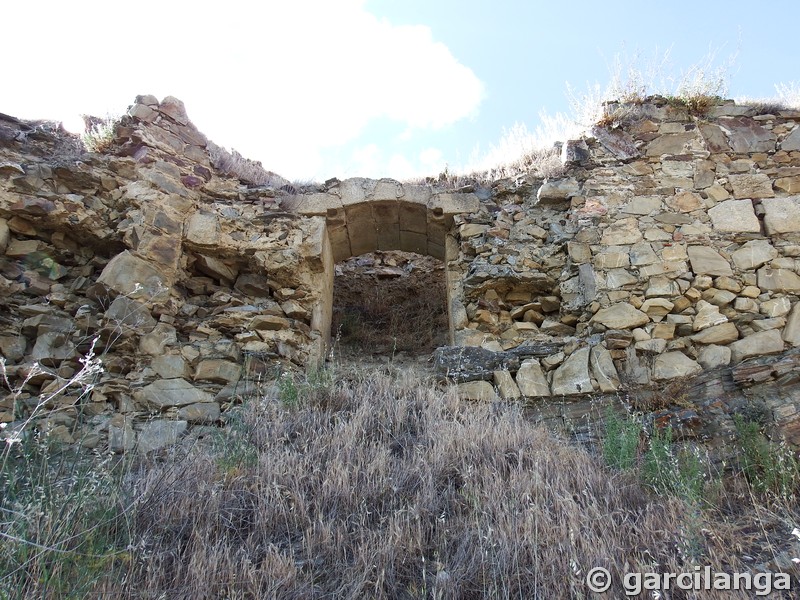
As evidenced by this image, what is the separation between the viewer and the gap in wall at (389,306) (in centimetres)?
616

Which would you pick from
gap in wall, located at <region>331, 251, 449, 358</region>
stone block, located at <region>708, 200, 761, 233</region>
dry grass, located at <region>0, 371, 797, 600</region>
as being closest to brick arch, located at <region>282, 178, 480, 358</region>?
gap in wall, located at <region>331, 251, 449, 358</region>

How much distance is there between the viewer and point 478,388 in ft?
14.6

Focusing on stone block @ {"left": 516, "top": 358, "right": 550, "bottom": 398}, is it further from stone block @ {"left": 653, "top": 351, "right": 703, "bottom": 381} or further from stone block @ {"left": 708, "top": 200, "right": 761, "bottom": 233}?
stone block @ {"left": 708, "top": 200, "right": 761, "bottom": 233}

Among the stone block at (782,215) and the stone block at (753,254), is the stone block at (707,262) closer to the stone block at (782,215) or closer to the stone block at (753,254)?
the stone block at (753,254)

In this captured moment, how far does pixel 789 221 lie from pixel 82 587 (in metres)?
5.55

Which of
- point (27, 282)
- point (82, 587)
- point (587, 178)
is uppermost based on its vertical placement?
point (587, 178)

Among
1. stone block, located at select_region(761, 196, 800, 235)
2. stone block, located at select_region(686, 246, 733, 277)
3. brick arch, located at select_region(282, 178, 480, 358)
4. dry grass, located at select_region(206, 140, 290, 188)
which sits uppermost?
dry grass, located at select_region(206, 140, 290, 188)

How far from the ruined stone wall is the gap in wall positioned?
0.65 metres

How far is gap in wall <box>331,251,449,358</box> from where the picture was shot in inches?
243

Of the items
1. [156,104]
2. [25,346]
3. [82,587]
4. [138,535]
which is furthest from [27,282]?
[82,587]

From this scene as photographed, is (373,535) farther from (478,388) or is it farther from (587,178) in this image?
(587,178)

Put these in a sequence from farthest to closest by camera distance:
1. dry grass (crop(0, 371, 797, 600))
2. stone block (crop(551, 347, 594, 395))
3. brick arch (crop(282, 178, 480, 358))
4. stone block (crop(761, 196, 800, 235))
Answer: brick arch (crop(282, 178, 480, 358)) < stone block (crop(761, 196, 800, 235)) < stone block (crop(551, 347, 594, 395)) < dry grass (crop(0, 371, 797, 600))

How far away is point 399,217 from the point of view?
20.1 feet

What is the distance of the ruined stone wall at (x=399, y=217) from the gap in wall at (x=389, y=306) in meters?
0.65
